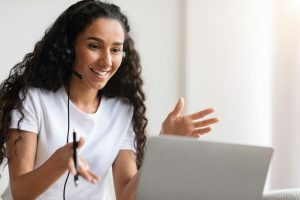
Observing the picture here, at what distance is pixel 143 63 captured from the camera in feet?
7.77

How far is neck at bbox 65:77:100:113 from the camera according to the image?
162 centimetres

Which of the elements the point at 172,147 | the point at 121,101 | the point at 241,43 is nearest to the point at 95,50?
the point at 121,101

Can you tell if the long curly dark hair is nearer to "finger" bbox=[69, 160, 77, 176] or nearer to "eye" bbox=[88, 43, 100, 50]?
"eye" bbox=[88, 43, 100, 50]

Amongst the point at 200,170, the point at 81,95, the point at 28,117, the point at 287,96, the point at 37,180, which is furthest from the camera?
the point at 287,96

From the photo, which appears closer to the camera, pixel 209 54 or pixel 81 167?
pixel 81 167

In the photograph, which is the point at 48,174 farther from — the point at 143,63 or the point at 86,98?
the point at 143,63

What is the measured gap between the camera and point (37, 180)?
134 centimetres

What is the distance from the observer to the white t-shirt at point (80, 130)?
154 centimetres

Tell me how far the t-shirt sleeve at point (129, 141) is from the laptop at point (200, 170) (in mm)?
683

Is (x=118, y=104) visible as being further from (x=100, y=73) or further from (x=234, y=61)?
(x=234, y=61)

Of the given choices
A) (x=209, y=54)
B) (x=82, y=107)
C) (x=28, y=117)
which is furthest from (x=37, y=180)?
(x=209, y=54)

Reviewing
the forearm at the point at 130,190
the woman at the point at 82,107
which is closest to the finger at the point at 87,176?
the woman at the point at 82,107

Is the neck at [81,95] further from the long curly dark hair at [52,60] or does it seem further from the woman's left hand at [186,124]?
the woman's left hand at [186,124]

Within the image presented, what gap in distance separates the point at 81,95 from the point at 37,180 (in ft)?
1.20
